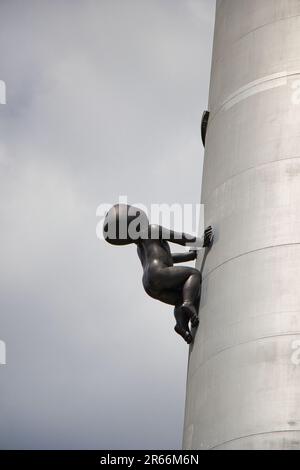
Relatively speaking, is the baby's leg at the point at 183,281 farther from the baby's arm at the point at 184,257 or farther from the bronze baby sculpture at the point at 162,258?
the baby's arm at the point at 184,257

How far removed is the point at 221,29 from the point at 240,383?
34.7 ft

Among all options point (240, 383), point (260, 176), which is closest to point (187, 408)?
point (240, 383)

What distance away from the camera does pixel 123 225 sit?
29.7 meters

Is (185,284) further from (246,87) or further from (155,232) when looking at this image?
(246,87)

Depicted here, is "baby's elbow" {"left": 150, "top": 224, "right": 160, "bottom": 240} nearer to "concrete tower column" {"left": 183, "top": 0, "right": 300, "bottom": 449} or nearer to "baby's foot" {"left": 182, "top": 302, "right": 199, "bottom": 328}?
"concrete tower column" {"left": 183, "top": 0, "right": 300, "bottom": 449}

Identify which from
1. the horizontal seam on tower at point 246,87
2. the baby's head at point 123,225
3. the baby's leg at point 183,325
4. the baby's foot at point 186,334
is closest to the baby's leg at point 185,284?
the baby's leg at point 183,325

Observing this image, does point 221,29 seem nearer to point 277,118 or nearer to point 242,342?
point 277,118

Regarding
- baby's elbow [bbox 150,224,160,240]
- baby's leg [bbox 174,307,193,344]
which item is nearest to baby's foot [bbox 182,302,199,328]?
baby's leg [bbox 174,307,193,344]

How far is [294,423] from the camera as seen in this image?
2527 cm

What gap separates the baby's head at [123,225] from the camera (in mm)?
29578

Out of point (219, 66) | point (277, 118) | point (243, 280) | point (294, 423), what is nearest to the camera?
point (294, 423)

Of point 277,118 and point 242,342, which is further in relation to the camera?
point 277,118

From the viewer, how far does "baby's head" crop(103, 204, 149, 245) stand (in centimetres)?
2958

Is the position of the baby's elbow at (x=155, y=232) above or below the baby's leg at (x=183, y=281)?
above
